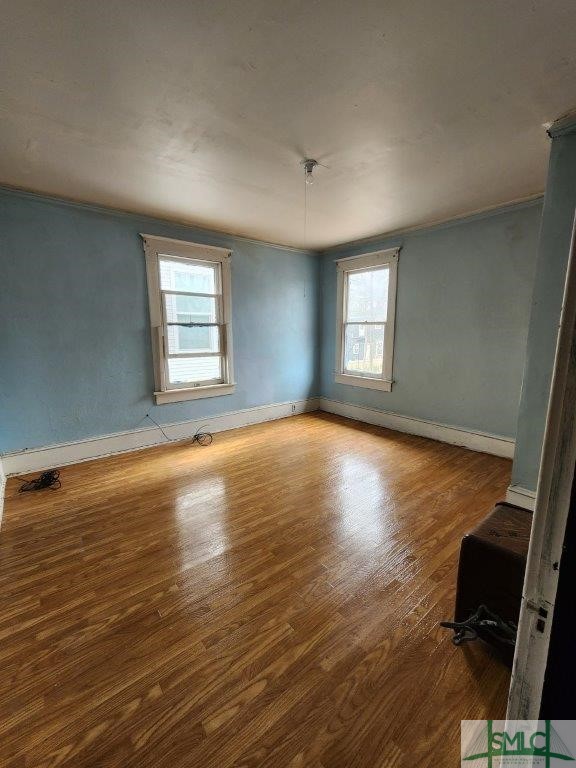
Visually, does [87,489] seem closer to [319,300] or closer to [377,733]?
[377,733]

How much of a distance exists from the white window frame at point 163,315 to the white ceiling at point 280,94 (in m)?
0.79

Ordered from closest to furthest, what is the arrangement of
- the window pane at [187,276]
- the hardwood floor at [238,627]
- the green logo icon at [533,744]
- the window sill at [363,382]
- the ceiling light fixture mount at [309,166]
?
1. the green logo icon at [533,744]
2. the hardwood floor at [238,627]
3. the ceiling light fixture mount at [309,166]
4. the window pane at [187,276]
5. the window sill at [363,382]

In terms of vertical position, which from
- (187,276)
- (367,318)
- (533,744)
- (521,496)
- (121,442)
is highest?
(187,276)

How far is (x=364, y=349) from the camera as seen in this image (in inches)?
186

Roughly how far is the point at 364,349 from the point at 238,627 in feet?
12.8

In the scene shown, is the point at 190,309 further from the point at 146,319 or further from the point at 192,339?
the point at 146,319

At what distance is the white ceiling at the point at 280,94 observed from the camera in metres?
1.26

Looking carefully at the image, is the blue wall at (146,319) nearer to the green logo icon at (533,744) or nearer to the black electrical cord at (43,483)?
the black electrical cord at (43,483)

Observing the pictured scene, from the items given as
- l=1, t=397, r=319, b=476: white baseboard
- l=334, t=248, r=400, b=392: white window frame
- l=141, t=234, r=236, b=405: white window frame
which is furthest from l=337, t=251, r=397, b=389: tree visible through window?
l=141, t=234, r=236, b=405: white window frame

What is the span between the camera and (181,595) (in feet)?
5.45

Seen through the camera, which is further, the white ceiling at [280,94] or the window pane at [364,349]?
the window pane at [364,349]

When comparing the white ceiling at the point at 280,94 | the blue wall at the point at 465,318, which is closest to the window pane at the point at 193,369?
the white ceiling at the point at 280,94

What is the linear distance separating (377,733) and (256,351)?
3.96 m

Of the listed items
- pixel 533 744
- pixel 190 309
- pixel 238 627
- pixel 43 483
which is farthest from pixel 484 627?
pixel 190 309
